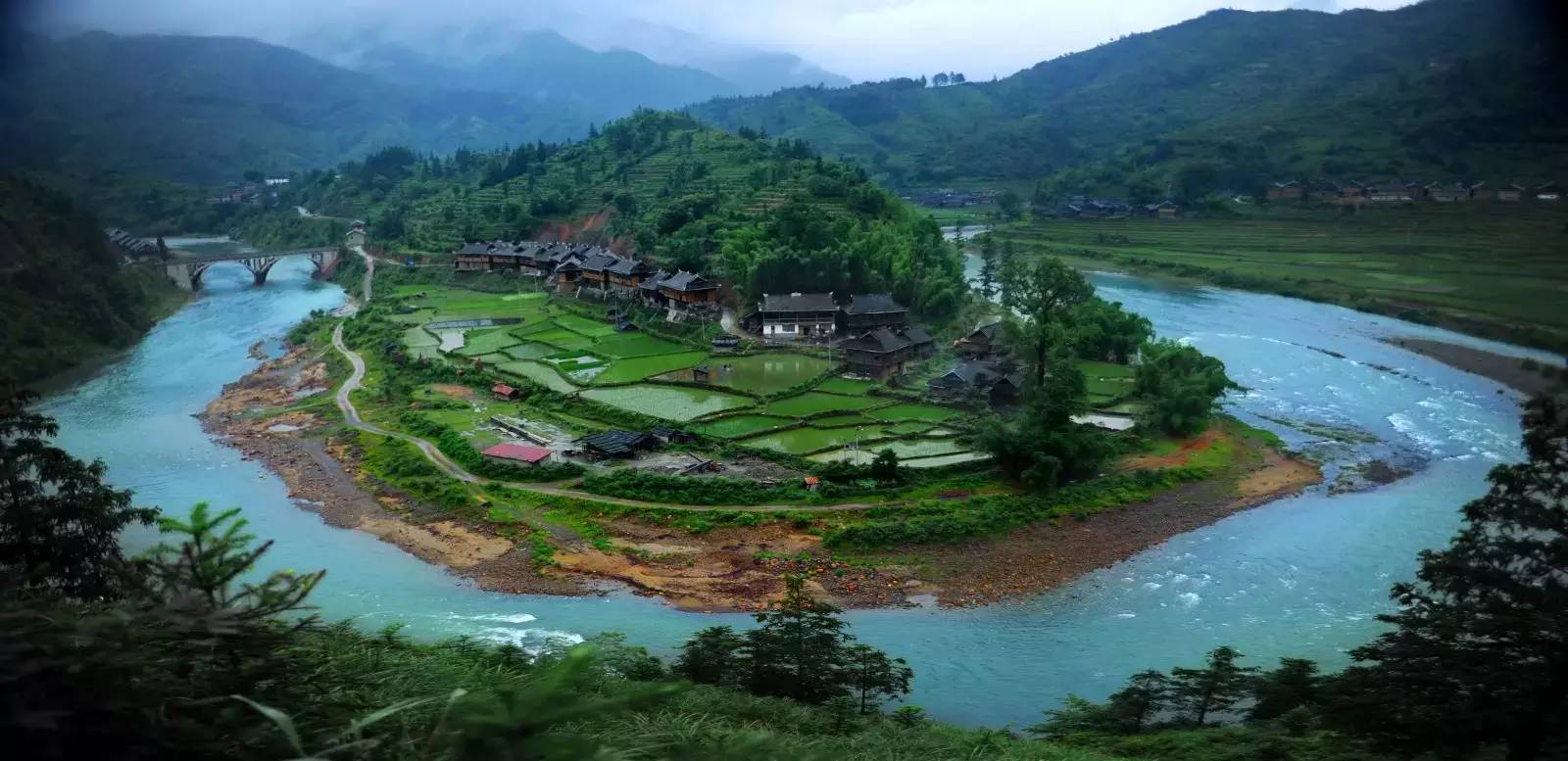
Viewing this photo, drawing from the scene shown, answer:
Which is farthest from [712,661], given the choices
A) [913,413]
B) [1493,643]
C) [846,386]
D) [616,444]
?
[846,386]

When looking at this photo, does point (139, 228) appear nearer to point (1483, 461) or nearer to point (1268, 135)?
point (1483, 461)

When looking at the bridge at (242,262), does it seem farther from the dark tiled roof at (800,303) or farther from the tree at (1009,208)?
the tree at (1009,208)

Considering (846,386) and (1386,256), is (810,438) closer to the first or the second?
(846,386)

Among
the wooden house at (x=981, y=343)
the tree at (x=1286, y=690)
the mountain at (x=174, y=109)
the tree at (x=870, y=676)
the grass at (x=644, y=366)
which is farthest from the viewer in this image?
the wooden house at (x=981, y=343)

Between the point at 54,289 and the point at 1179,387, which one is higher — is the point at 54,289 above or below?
above

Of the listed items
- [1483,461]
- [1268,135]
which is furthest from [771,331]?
[1268,135]

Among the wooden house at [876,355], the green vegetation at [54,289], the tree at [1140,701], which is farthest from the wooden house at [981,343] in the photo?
the green vegetation at [54,289]

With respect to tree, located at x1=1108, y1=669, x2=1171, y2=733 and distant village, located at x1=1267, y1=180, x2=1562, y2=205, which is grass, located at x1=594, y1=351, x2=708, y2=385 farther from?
distant village, located at x1=1267, y1=180, x2=1562, y2=205
